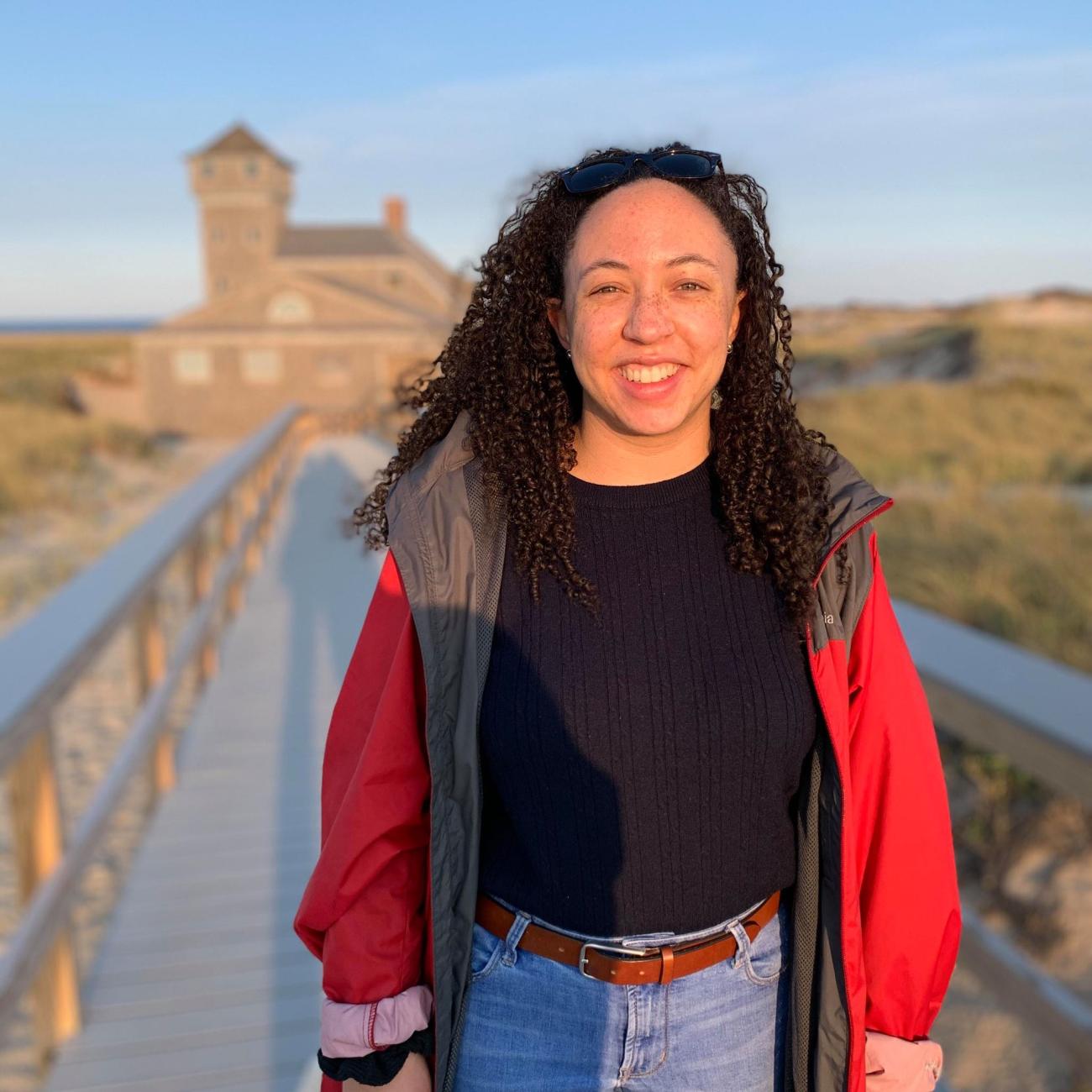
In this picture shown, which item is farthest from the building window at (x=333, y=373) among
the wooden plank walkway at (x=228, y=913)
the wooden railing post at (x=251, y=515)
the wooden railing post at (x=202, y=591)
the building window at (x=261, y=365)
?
the wooden railing post at (x=202, y=591)

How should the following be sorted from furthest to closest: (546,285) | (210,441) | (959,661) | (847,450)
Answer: (210,441)
(847,450)
(959,661)
(546,285)

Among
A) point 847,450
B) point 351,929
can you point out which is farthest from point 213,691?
point 847,450

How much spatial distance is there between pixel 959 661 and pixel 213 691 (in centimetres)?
410

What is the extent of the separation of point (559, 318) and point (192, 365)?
109 ft

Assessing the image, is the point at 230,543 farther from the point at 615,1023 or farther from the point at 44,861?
the point at 615,1023

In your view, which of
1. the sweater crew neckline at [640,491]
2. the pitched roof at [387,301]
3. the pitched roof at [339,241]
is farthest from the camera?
the pitched roof at [339,241]

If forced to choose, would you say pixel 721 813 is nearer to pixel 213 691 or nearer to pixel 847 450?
pixel 213 691

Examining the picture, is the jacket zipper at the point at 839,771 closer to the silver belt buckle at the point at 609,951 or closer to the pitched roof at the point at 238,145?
the silver belt buckle at the point at 609,951

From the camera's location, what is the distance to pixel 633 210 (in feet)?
4.97

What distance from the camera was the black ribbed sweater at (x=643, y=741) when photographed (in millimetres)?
1466

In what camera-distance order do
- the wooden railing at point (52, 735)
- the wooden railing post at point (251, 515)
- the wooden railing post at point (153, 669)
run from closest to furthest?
the wooden railing at point (52, 735) → the wooden railing post at point (153, 669) → the wooden railing post at point (251, 515)

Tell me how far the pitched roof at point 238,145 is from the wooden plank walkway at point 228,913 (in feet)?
143

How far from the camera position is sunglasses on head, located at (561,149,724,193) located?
Result: 1527mm

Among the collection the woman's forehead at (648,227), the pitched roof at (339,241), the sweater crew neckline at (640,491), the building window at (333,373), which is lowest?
the building window at (333,373)
